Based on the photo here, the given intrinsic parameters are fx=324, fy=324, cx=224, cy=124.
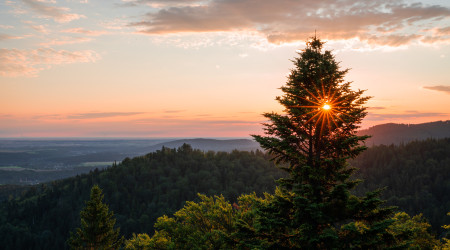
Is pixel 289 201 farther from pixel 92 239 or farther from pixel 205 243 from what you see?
pixel 92 239

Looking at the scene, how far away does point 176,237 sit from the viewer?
33594 millimetres

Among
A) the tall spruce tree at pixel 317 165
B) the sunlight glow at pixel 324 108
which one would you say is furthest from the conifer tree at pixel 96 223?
the sunlight glow at pixel 324 108

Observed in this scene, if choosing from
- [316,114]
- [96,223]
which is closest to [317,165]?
[316,114]

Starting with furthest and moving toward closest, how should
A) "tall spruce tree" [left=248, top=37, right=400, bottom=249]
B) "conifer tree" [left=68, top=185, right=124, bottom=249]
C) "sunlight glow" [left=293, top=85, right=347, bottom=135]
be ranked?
1. "conifer tree" [left=68, top=185, right=124, bottom=249]
2. "sunlight glow" [left=293, top=85, right=347, bottom=135]
3. "tall spruce tree" [left=248, top=37, right=400, bottom=249]

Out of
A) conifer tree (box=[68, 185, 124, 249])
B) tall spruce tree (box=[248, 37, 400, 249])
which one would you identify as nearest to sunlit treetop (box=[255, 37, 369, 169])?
tall spruce tree (box=[248, 37, 400, 249])

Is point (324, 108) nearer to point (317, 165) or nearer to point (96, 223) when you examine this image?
point (317, 165)

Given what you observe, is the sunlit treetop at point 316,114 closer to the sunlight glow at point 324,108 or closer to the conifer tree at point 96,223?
the sunlight glow at point 324,108

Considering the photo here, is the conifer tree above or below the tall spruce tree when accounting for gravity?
below

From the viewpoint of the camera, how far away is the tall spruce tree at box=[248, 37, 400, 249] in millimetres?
16312

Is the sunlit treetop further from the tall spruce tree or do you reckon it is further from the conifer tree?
the conifer tree

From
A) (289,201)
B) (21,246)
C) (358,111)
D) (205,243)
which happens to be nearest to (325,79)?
(358,111)

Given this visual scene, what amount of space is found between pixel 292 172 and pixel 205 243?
1735cm

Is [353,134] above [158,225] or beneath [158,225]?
above

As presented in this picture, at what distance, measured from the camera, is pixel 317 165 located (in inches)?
687
